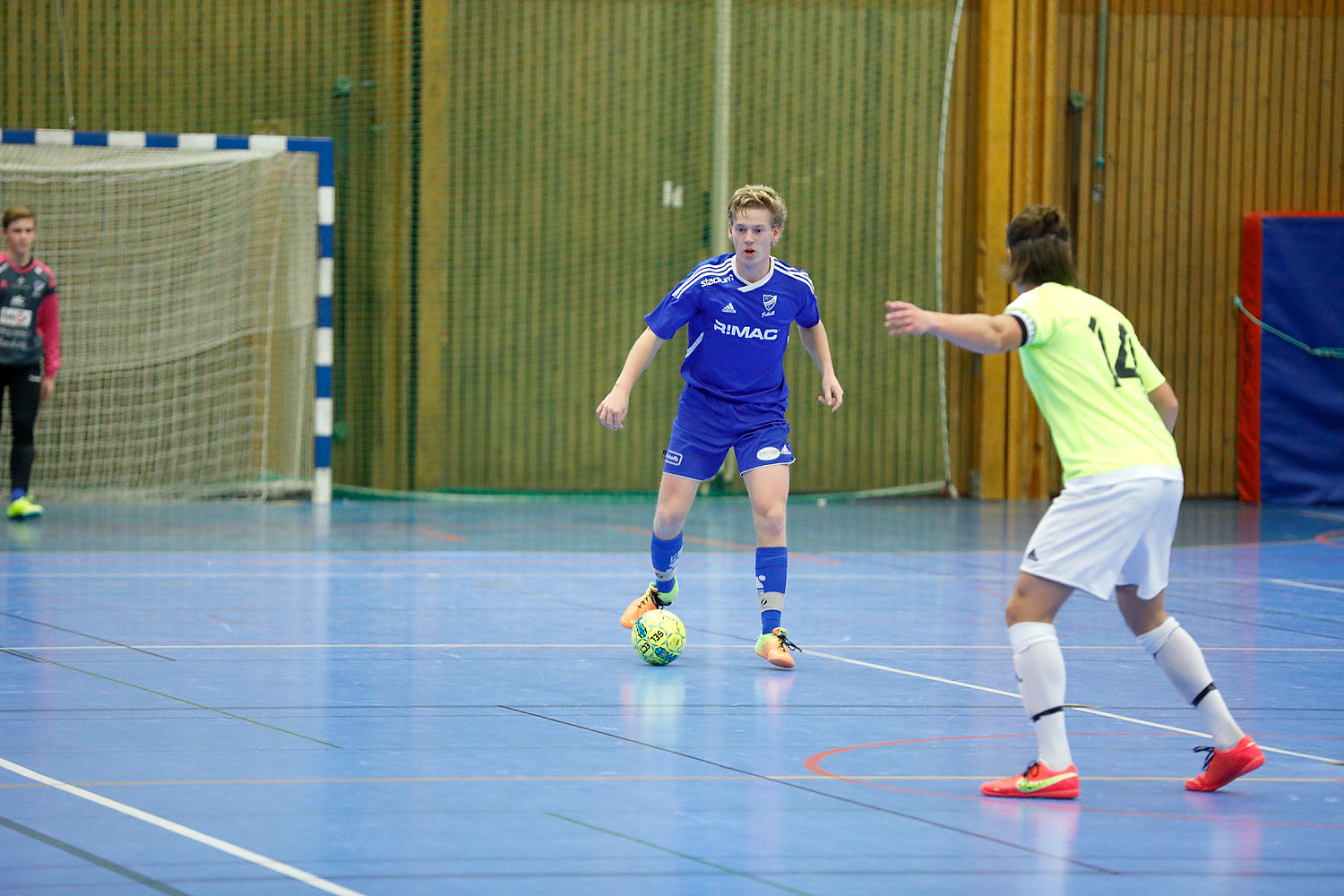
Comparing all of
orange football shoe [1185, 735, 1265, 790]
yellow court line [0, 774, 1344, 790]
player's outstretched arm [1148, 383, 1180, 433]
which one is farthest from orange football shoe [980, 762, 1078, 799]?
player's outstretched arm [1148, 383, 1180, 433]

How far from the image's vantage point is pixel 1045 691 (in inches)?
161

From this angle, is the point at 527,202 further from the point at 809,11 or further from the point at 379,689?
the point at 379,689

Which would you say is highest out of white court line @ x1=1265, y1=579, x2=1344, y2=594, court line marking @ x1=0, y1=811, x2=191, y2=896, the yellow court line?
white court line @ x1=1265, y1=579, x2=1344, y2=594

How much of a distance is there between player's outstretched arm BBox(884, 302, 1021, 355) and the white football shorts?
0.45 meters

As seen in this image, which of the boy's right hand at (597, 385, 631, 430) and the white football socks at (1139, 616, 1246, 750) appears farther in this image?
the boy's right hand at (597, 385, 631, 430)

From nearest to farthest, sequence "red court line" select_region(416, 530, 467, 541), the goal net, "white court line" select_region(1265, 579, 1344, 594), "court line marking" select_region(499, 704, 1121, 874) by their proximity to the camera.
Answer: "court line marking" select_region(499, 704, 1121, 874) < "white court line" select_region(1265, 579, 1344, 594) < "red court line" select_region(416, 530, 467, 541) < the goal net

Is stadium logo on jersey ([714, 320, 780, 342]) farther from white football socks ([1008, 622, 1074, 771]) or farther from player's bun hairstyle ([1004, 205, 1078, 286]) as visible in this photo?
white football socks ([1008, 622, 1074, 771])

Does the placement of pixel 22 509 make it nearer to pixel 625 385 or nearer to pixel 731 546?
pixel 731 546

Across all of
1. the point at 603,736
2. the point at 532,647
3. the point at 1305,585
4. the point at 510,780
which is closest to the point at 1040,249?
the point at 603,736

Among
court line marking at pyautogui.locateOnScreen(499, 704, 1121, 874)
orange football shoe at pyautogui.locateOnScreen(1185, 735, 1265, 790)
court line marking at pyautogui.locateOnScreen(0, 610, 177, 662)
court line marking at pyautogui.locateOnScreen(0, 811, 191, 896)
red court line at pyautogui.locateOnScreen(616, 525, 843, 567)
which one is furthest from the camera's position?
red court line at pyautogui.locateOnScreen(616, 525, 843, 567)

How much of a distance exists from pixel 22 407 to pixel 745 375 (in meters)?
6.96

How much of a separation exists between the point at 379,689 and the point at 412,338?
9.42 metres

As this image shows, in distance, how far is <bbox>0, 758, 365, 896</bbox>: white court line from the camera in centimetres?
323

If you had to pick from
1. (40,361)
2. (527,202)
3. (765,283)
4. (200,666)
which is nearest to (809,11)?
(527,202)
